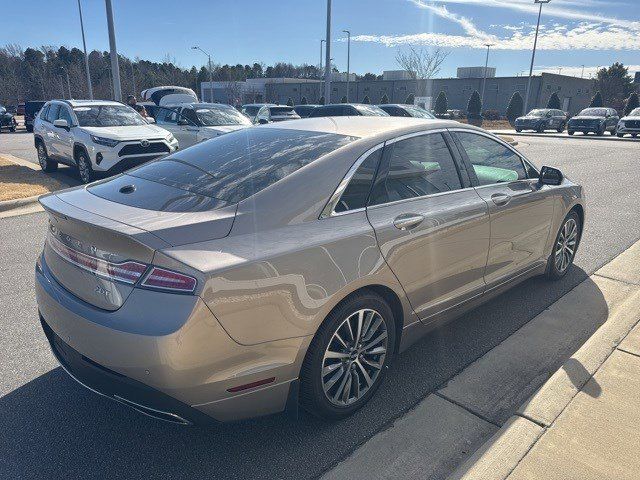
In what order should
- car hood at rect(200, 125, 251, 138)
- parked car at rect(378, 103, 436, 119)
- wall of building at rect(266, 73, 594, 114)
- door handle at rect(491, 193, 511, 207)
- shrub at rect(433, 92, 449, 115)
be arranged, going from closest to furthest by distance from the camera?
door handle at rect(491, 193, 511, 207)
car hood at rect(200, 125, 251, 138)
parked car at rect(378, 103, 436, 119)
shrub at rect(433, 92, 449, 115)
wall of building at rect(266, 73, 594, 114)

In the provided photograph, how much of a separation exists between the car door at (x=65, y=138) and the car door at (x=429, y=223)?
8.77 metres

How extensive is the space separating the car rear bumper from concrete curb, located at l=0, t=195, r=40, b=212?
249 inches

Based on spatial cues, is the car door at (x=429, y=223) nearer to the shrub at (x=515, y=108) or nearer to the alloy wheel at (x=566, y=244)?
the alloy wheel at (x=566, y=244)

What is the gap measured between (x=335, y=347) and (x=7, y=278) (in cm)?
381

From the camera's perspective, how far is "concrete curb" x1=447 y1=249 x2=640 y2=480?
2350mm

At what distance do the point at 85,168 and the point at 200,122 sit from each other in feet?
10.4

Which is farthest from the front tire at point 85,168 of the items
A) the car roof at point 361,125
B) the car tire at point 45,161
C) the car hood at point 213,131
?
the car roof at point 361,125

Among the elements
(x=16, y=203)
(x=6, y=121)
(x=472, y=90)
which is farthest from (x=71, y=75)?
(x=16, y=203)

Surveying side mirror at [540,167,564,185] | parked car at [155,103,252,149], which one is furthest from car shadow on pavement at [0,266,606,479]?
parked car at [155,103,252,149]

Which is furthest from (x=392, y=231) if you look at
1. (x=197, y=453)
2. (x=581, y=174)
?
(x=581, y=174)

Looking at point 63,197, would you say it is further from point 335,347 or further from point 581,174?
point 581,174

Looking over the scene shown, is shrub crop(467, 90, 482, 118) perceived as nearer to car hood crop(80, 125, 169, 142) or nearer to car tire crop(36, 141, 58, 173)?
car hood crop(80, 125, 169, 142)

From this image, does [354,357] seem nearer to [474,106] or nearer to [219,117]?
[219,117]

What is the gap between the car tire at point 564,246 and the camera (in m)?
4.58
